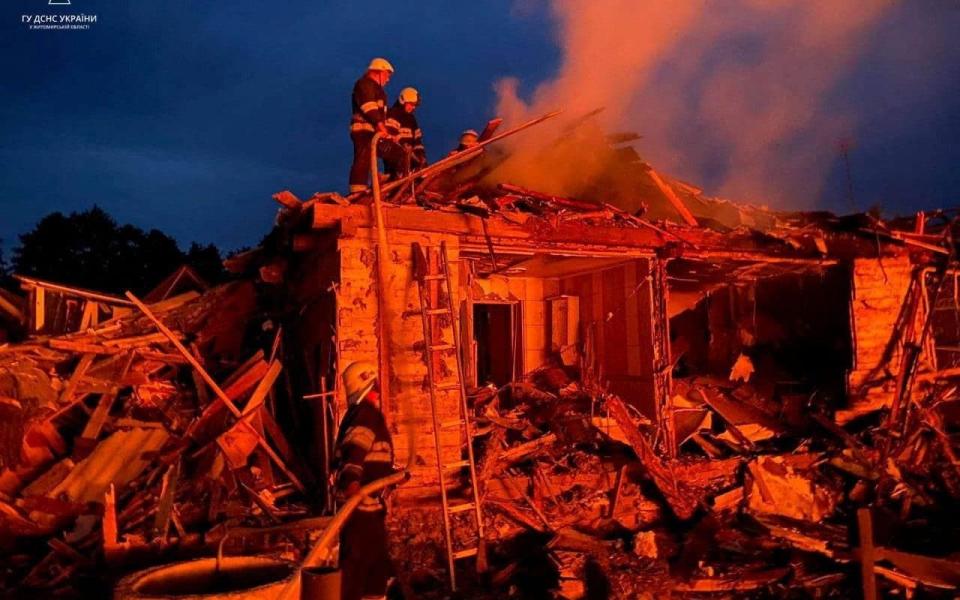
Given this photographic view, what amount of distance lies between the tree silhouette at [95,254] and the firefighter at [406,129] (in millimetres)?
20974

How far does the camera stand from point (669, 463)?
29.8 ft

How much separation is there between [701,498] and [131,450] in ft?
22.9

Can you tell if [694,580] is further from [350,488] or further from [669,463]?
[350,488]

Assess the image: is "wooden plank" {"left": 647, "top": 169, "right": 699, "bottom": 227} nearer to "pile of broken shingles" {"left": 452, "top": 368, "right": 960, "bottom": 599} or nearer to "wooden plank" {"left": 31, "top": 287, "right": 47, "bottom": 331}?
"pile of broken shingles" {"left": 452, "top": 368, "right": 960, "bottom": 599}

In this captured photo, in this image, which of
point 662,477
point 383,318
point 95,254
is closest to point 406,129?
point 383,318

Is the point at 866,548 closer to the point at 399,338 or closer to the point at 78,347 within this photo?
the point at 399,338

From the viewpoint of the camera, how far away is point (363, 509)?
445cm

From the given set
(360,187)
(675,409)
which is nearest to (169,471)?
(360,187)

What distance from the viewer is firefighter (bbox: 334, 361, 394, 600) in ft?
14.3

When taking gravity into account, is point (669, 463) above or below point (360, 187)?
below

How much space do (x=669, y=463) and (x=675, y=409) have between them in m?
1.22

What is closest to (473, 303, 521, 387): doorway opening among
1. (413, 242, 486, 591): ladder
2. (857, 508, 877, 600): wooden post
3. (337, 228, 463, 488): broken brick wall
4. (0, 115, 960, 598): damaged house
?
(0, 115, 960, 598): damaged house

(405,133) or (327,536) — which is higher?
(405,133)

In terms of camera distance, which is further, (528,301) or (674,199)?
(528,301)
